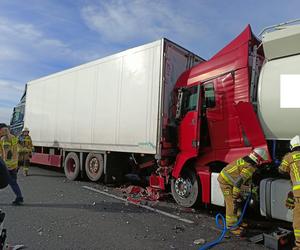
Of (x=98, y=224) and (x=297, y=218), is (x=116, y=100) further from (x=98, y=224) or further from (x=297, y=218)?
(x=297, y=218)

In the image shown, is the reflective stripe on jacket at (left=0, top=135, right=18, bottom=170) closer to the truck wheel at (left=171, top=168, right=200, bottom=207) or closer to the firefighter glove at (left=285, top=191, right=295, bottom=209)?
the truck wheel at (left=171, top=168, right=200, bottom=207)

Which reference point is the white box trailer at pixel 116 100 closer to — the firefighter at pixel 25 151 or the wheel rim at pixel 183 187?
the firefighter at pixel 25 151

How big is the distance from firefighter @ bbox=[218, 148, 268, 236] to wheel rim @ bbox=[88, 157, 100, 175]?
16.4ft

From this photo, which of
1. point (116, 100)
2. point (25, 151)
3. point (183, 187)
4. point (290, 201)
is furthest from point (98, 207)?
point (25, 151)

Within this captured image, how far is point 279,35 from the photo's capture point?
5680mm

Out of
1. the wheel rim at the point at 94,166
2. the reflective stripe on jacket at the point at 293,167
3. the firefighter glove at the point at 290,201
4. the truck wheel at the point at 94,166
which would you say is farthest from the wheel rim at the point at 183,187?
the wheel rim at the point at 94,166

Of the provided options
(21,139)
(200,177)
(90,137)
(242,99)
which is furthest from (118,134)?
(21,139)

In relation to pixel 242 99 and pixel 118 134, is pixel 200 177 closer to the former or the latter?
pixel 242 99

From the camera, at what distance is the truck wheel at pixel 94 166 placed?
9705 millimetres

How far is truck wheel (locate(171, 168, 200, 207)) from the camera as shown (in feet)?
23.0

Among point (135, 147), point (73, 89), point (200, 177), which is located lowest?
point (200, 177)

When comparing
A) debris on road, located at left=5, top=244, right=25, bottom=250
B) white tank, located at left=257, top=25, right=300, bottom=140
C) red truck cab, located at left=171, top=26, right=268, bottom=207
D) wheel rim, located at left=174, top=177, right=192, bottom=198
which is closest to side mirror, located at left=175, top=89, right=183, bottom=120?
red truck cab, located at left=171, top=26, right=268, bottom=207

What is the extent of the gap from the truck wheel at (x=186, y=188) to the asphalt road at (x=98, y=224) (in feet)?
0.68

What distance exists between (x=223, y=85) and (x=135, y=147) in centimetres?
281
